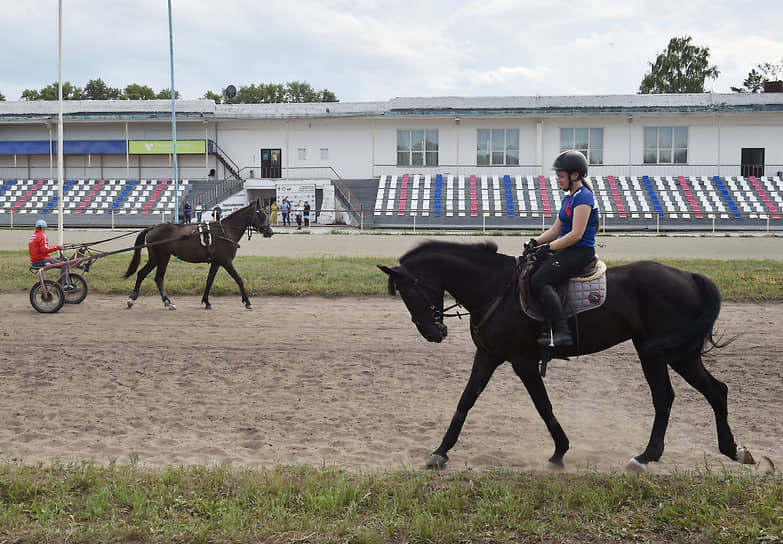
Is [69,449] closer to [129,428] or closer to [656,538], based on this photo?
[129,428]

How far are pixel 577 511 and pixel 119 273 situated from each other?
623 inches

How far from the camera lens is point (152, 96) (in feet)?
252

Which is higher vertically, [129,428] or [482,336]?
[482,336]

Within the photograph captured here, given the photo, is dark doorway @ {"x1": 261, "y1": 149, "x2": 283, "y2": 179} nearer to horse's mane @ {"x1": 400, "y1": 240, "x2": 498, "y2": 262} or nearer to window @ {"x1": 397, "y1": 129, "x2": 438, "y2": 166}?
window @ {"x1": 397, "y1": 129, "x2": 438, "y2": 166}

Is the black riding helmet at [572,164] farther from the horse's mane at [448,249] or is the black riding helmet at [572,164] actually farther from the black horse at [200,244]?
the black horse at [200,244]

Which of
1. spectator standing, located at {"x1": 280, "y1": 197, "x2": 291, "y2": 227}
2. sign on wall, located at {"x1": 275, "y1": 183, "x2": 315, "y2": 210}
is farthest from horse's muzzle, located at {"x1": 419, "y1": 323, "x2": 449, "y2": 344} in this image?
sign on wall, located at {"x1": 275, "y1": 183, "x2": 315, "y2": 210}

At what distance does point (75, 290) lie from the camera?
46.6 ft

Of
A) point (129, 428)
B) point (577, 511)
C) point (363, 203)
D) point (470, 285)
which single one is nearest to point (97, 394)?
point (129, 428)

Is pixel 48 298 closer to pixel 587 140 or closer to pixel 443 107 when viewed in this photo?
pixel 443 107

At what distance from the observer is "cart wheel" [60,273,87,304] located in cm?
1407

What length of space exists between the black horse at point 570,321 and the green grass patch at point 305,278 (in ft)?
30.3

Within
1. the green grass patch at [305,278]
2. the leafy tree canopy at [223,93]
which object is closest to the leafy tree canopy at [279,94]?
the leafy tree canopy at [223,93]

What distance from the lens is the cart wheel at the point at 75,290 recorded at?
14070mm

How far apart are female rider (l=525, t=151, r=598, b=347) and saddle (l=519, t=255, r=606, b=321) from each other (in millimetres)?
71
